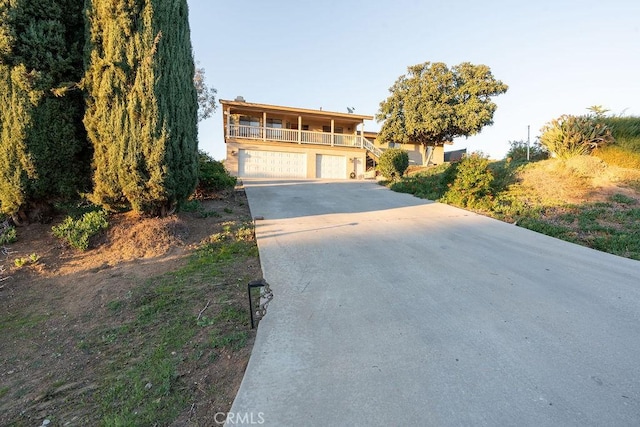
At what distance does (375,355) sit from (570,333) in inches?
67.8

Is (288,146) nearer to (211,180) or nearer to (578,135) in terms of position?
(211,180)

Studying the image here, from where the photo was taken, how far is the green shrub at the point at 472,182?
25.8 feet

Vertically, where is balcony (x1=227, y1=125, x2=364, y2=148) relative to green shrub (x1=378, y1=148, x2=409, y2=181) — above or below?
above

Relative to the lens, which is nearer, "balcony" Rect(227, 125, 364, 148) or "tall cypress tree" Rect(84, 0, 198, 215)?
"tall cypress tree" Rect(84, 0, 198, 215)

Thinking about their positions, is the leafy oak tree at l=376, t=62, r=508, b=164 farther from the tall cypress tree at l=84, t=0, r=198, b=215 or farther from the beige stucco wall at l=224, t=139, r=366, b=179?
the tall cypress tree at l=84, t=0, r=198, b=215

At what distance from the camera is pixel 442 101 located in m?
19.4

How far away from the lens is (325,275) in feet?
12.3

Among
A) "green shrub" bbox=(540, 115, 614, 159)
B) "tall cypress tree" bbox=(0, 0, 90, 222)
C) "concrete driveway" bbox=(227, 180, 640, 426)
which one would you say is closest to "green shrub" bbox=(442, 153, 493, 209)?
"concrete driveway" bbox=(227, 180, 640, 426)

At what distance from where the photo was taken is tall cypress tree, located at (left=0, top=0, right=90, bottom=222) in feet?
13.7

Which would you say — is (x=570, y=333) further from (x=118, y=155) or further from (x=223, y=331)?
(x=118, y=155)

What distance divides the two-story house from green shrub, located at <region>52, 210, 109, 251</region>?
44.1ft

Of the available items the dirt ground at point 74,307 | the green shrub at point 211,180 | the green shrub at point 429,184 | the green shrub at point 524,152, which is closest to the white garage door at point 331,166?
the green shrub at point 429,184

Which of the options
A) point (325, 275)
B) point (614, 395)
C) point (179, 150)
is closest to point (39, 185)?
point (179, 150)

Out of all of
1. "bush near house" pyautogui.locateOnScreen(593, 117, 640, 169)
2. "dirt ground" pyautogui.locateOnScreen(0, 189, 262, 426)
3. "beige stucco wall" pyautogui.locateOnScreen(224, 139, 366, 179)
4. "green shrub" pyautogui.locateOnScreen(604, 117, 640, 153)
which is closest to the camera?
"dirt ground" pyautogui.locateOnScreen(0, 189, 262, 426)
